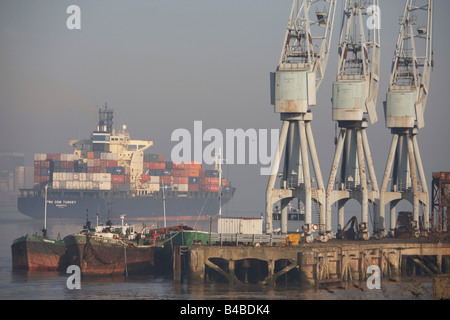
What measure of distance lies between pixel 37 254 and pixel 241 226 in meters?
20.9

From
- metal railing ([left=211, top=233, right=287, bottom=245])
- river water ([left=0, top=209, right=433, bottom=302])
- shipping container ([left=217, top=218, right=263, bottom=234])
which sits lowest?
river water ([left=0, top=209, right=433, bottom=302])

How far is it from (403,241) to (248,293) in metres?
22.0

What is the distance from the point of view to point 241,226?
68.6 meters

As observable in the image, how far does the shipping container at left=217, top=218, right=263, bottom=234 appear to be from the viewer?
68.6 meters

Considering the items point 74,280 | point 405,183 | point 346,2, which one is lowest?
point 74,280

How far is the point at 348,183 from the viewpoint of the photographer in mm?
79625

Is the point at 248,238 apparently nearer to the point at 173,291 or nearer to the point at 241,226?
the point at 241,226

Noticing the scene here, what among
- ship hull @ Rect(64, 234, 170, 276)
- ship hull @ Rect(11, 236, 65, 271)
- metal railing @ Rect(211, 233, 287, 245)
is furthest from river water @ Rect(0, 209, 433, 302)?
ship hull @ Rect(11, 236, 65, 271)

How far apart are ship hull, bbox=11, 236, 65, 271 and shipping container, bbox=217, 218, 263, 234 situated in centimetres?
1737

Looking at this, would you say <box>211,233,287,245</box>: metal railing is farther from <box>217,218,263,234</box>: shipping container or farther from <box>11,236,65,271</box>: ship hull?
<box>11,236,65,271</box>: ship hull

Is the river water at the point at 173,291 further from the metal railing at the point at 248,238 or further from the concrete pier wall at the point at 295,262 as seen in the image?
the metal railing at the point at 248,238

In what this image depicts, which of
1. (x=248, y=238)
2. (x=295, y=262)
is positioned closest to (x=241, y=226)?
(x=248, y=238)
